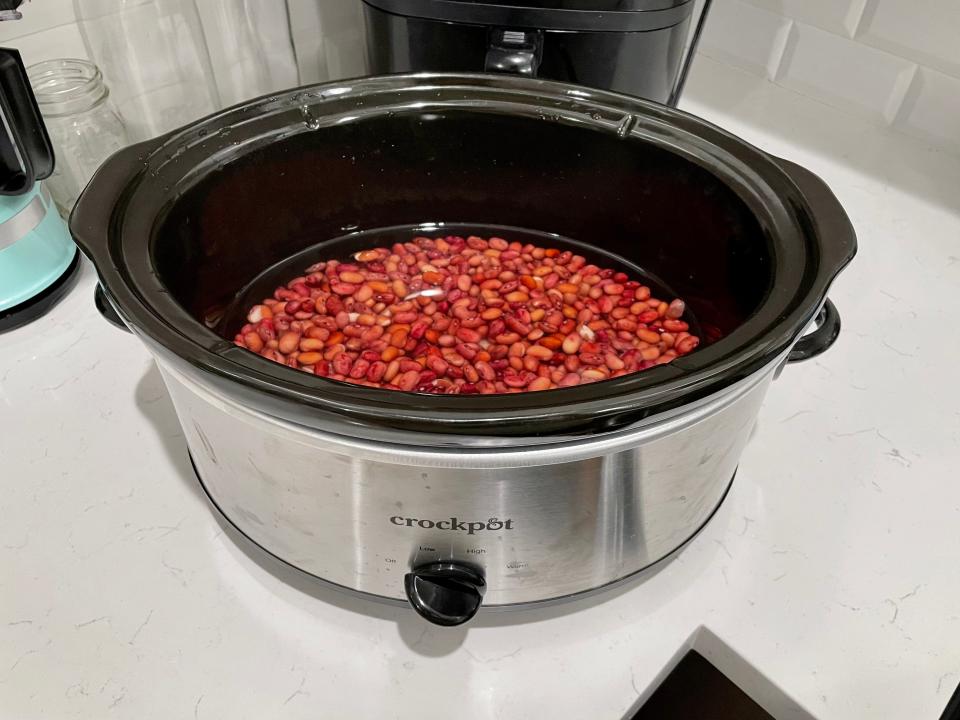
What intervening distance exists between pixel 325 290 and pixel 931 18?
91 centimetres

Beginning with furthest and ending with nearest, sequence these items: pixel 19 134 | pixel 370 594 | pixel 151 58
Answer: pixel 151 58
pixel 19 134
pixel 370 594

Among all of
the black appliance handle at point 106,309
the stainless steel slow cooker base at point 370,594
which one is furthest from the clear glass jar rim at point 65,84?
the stainless steel slow cooker base at point 370,594

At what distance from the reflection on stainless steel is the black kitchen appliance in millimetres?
481

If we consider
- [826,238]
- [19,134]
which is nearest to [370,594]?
[826,238]

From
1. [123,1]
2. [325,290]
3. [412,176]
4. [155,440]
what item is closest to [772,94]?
[412,176]

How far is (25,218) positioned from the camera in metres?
0.85

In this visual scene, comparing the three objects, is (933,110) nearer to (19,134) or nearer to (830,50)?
(830,50)

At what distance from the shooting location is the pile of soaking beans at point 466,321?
2.40 feet

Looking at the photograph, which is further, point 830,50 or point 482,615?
point 830,50

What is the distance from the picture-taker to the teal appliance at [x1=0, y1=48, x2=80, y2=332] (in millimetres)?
728

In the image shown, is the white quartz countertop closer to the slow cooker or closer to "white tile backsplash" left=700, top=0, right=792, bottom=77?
the slow cooker

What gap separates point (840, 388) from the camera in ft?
2.81

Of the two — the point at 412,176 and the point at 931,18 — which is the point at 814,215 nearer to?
the point at 412,176

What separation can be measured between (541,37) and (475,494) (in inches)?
22.4
